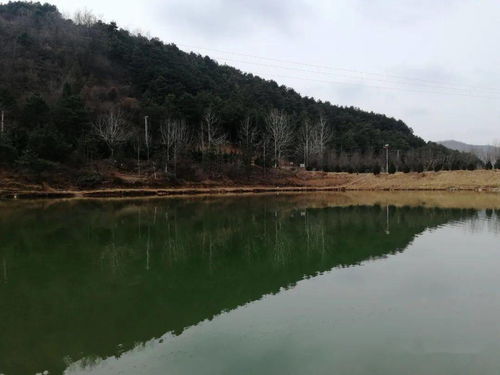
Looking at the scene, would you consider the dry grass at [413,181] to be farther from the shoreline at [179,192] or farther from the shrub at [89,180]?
the shrub at [89,180]

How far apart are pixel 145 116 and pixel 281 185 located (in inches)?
641

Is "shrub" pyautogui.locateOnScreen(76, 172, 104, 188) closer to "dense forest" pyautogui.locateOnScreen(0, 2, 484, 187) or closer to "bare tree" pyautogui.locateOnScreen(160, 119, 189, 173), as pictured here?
"dense forest" pyautogui.locateOnScreen(0, 2, 484, 187)

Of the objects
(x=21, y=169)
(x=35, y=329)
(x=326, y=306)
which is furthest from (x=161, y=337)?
(x=21, y=169)

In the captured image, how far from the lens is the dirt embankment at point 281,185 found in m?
32.9

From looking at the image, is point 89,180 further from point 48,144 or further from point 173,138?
point 173,138

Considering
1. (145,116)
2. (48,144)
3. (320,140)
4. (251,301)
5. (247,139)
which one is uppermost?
(145,116)

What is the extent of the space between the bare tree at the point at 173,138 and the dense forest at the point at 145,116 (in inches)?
5.2

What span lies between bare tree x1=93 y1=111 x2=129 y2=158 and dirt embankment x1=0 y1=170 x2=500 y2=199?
5.30 m

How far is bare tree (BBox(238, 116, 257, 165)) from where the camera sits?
147 ft

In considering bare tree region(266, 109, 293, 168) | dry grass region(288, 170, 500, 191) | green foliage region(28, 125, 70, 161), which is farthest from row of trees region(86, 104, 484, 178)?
green foliage region(28, 125, 70, 161)

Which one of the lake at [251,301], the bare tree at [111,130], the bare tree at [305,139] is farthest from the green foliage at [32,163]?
the bare tree at [305,139]

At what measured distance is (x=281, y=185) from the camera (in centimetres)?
4322

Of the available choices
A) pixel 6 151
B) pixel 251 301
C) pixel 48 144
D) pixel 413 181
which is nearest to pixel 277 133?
pixel 413 181

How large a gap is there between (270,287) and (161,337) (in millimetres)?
3187
